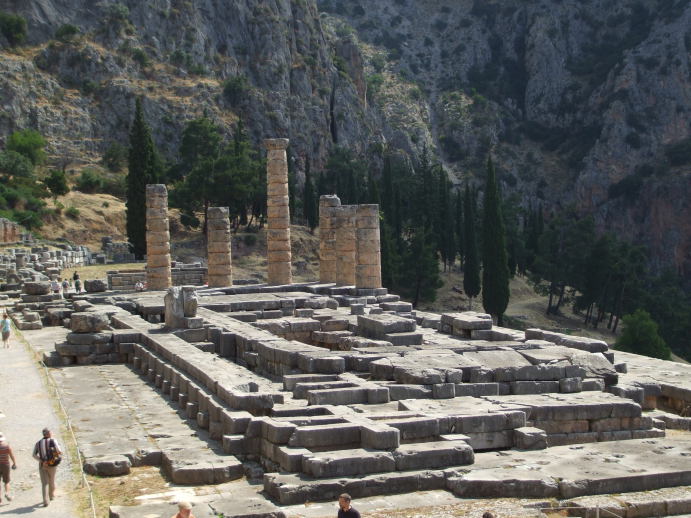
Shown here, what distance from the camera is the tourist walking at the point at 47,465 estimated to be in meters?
13.0

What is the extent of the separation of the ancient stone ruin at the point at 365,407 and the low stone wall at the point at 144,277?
12.5 m

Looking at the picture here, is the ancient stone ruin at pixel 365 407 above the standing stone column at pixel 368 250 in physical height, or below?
below

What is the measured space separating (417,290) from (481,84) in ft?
202

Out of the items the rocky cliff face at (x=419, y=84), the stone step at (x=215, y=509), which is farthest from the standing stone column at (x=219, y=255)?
the rocky cliff face at (x=419, y=84)

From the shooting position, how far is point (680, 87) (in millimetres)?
98625

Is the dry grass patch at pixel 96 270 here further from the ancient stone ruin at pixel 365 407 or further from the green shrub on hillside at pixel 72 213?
the ancient stone ruin at pixel 365 407

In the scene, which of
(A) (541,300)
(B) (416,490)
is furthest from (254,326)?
(A) (541,300)

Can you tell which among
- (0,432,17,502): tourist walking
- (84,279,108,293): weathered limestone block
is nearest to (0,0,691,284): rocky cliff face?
(84,279,108,293): weathered limestone block

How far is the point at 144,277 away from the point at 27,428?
78.7 ft

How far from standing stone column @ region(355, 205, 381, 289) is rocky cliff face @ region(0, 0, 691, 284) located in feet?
150

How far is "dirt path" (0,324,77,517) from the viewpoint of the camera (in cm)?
1298

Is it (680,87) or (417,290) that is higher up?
(680,87)

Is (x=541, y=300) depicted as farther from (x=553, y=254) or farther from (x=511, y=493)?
(x=511, y=493)

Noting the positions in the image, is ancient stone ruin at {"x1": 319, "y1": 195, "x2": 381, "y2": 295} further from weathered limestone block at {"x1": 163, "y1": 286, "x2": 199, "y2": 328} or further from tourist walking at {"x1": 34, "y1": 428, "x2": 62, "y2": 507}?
tourist walking at {"x1": 34, "y1": 428, "x2": 62, "y2": 507}
